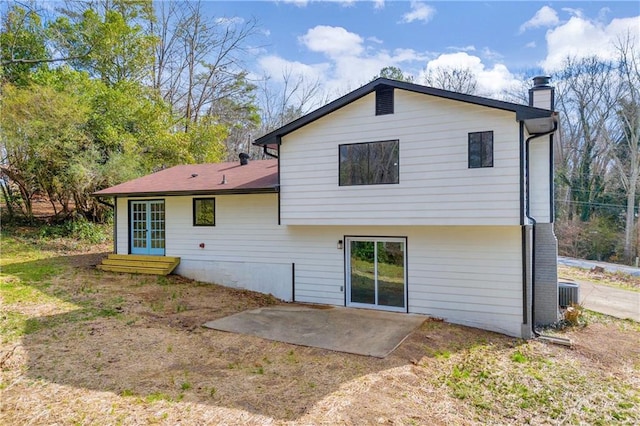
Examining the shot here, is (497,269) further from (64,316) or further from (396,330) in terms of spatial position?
(64,316)

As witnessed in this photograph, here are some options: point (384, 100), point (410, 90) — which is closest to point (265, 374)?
point (384, 100)

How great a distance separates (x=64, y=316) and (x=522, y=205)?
30.2ft

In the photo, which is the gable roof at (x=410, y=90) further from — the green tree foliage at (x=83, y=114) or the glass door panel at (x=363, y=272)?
the green tree foliage at (x=83, y=114)

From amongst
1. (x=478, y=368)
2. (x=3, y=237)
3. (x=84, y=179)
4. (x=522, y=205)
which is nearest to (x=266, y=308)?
(x=478, y=368)

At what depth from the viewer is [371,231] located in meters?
9.22

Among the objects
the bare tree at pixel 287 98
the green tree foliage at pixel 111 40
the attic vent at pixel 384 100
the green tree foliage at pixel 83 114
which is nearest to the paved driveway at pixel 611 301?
the attic vent at pixel 384 100

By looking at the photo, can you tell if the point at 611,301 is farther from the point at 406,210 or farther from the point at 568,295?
the point at 406,210

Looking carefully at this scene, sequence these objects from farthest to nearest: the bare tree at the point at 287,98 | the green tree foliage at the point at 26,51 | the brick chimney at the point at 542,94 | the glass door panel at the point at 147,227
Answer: the bare tree at the point at 287,98, the green tree foliage at the point at 26,51, the glass door panel at the point at 147,227, the brick chimney at the point at 542,94

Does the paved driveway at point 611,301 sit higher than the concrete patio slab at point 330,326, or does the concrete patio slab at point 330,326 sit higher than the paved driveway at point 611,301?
the concrete patio slab at point 330,326

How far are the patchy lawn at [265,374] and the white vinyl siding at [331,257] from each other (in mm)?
728

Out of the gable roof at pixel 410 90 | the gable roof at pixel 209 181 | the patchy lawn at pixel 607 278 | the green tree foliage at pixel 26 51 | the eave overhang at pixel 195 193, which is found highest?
the green tree foliage at pixel 26 51

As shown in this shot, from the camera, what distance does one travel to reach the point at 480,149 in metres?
7.57

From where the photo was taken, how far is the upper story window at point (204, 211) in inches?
439

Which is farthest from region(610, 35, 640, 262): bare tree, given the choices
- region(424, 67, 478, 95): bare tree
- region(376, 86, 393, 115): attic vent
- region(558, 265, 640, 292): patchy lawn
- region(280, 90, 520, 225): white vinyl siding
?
region(376, 86, 393, 115): attic vent
